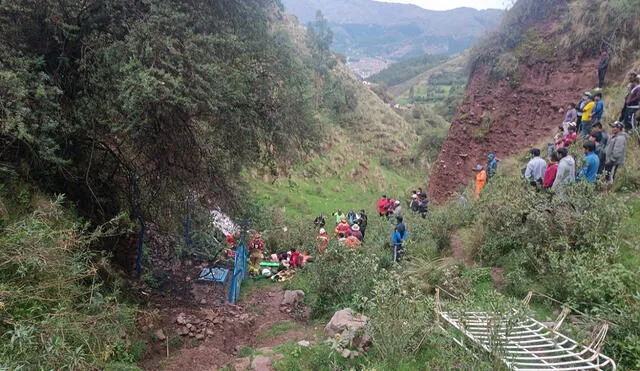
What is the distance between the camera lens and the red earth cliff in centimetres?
1648

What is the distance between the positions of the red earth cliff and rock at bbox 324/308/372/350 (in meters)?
11.9

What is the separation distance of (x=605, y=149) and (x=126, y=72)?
856cm

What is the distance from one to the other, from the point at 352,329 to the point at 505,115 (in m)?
15.8

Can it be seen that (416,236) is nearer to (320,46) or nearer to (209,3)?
(209,3)

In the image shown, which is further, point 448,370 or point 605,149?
point 605,149

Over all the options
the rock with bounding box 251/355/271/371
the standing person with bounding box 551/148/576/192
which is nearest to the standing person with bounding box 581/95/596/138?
the standing person with bounding box 551/148/576/192

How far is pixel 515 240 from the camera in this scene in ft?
23.5

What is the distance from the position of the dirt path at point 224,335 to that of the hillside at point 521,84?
39.3ft

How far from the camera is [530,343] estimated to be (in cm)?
455

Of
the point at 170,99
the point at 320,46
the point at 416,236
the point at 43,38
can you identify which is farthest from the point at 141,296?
the point at 320,46

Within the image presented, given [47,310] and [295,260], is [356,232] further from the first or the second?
[47,310]

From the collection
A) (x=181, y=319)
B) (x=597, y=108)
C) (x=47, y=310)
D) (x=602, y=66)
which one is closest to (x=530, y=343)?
(x=47, y=310)

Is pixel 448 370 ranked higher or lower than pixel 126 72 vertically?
lower

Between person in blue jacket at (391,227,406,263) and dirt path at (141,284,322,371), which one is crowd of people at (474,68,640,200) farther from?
dirt path at (141,284,322,371)
